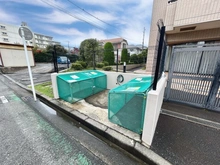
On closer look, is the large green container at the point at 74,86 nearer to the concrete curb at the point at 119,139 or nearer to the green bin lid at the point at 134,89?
the concrete curb at the point at 119,139

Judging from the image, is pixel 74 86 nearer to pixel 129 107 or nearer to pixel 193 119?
pixel 129 107

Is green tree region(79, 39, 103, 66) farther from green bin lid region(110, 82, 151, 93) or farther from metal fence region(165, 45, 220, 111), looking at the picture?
metal fence region(165, 45, 220, 111)

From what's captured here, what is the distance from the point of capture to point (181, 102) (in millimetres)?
3445

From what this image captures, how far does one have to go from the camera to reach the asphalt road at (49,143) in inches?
63.7

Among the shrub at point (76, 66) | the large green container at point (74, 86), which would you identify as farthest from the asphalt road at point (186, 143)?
the shrub at point (76, 66)

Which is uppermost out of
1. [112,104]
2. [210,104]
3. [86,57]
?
[86,57]

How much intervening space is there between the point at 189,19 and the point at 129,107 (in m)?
7.33

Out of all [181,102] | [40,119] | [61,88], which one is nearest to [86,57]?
[61,88]

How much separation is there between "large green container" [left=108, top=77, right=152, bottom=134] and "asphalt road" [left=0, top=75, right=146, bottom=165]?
0.55 meters

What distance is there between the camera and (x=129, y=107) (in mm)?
2123

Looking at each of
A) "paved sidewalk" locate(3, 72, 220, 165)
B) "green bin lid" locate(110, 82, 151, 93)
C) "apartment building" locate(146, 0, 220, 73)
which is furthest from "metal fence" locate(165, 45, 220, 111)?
"green bin lid" locate(110, 82, 151, 93)

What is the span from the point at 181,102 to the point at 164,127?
175 cm

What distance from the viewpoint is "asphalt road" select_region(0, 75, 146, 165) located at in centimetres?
162

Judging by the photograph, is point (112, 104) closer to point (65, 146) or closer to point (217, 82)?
point (65, 146)
